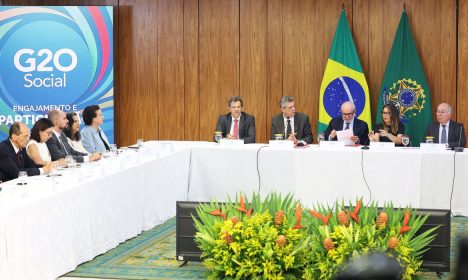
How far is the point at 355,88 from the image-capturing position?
372 inches

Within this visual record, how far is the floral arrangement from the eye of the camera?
13.6 ft

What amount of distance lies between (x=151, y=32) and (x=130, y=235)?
4.61 metres

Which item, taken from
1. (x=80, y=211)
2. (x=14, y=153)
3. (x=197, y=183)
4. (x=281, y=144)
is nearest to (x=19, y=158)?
(x=14, y=153)

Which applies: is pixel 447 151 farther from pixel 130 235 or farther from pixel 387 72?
pixel 130 235

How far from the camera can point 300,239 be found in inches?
171

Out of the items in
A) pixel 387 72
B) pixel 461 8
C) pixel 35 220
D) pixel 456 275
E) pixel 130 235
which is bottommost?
pixel 130 235

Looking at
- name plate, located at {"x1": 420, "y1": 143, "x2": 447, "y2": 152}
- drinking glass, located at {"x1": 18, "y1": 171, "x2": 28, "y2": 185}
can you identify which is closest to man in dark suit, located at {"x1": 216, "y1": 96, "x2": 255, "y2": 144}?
name plate, located at {"x1": 420, "y1": 143, "x2": 447, "y2": 152}

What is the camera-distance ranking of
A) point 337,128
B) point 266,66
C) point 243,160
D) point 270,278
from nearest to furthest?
point 270,278 < point 243,160 < point 337,128 < point 266,66

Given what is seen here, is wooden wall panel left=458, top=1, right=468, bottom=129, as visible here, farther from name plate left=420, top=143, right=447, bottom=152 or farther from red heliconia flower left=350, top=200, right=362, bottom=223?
red heliconia flower left=350, top=200, right=362, bottom=223

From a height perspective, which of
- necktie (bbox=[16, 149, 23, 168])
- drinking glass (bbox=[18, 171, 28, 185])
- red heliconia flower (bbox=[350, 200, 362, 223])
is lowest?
red heliconia flower (bbox=[350, 200, 362, 223])

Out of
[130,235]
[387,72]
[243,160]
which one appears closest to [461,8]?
[387,72]

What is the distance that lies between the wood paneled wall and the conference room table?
194 cm

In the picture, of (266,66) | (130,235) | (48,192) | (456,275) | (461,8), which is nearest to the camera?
(456,275)

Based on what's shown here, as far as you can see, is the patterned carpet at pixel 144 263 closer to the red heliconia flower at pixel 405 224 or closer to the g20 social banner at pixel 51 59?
the red heliconia flower at pixel 405 224
